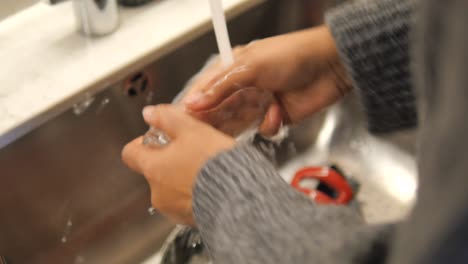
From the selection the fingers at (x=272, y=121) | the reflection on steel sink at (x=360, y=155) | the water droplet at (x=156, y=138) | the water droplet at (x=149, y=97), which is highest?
the water droplet at (x=156, y=138)

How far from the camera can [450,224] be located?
0.20 meters

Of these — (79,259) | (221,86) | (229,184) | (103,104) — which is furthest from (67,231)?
(229,184)

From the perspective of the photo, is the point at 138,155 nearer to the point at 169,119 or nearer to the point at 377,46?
the point at 169,119

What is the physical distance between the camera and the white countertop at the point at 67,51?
573 mm

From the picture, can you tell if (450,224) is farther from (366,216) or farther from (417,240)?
(366,216)

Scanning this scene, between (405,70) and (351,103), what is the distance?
35 cm

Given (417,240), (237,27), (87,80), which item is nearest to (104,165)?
(87,80)

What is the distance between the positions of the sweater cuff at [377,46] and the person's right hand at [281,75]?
0.21 feet

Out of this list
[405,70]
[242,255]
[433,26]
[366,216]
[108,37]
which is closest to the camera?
[433,26]

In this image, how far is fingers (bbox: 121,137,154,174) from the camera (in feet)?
1.66

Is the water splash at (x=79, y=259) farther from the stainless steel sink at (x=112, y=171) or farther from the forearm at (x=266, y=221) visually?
the forearm at (x=266, y=221)

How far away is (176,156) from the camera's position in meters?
0.47

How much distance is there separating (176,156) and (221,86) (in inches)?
4.7

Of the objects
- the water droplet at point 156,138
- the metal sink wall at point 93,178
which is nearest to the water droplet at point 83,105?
the metal sink wall at point 93,178
